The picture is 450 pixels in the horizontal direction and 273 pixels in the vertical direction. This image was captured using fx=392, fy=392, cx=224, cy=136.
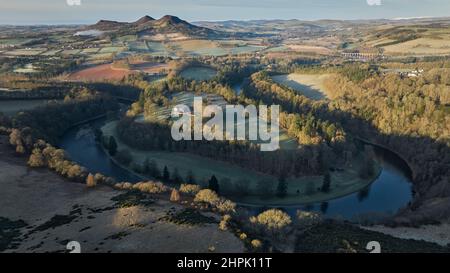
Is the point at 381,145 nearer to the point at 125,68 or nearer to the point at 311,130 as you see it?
the point at 311,130

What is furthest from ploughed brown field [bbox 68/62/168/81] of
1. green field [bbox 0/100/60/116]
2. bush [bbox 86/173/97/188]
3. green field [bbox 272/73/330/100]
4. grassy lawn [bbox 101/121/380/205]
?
bush [bbox 86/173/97/188]

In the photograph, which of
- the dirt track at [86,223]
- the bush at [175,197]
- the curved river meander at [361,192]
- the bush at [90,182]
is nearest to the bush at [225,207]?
the dirt track at [86,223]

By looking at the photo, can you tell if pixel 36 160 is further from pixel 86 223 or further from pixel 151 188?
pixel 86 223

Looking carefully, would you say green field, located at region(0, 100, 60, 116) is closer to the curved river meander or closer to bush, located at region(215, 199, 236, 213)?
the curved river meander

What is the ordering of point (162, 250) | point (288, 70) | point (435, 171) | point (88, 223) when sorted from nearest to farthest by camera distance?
point (162, 250), point (88, 223), point (435, 171), point (288, 70)

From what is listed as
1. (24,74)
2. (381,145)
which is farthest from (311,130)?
(24,74)

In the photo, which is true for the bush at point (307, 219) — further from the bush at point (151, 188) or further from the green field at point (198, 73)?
the green field at point (198, 73)
